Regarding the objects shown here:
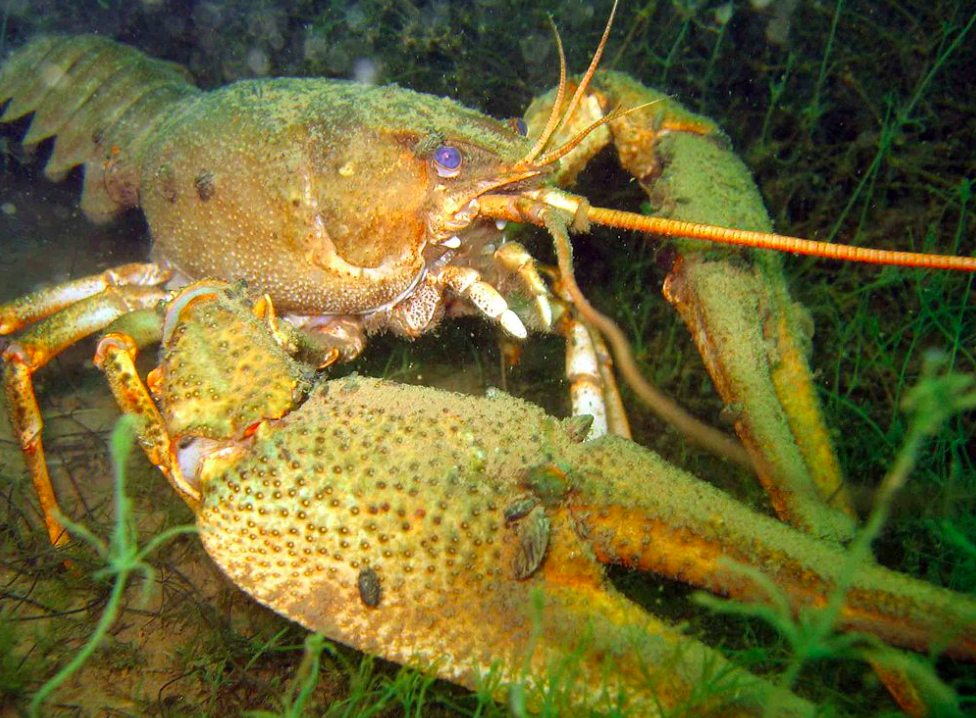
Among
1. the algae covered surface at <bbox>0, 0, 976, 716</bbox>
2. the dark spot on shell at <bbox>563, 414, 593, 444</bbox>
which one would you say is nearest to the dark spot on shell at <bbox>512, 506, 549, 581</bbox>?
the dark spot on shell at <bbox>563, 414, 593, 444</bbox>

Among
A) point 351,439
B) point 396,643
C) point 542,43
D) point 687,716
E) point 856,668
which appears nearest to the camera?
point 687,716

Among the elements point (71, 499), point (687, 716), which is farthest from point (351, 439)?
point (71, 499)

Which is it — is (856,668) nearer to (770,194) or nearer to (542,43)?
(770,194)

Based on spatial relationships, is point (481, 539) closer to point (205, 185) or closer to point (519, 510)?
point (519, 510)

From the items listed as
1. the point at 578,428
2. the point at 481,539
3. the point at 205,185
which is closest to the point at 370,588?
the point at 481,539

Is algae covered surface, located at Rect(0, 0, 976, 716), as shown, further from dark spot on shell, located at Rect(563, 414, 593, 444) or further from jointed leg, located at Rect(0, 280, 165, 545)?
dark spot on shell, located at Rect(563, 414, 593, 444)

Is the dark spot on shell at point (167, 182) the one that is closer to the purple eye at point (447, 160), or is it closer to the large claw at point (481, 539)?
the purple eye at point (447, 160)
